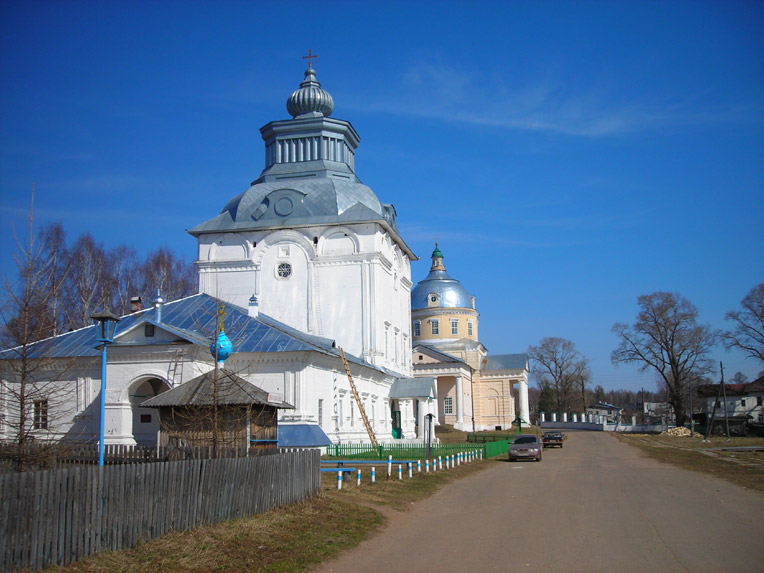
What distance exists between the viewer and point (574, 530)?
490 inches

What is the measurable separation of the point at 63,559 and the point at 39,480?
1004 millimetres

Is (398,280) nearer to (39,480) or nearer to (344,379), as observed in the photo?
(344,379)

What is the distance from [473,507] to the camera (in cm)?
1569

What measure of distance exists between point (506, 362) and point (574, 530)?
65391 mm

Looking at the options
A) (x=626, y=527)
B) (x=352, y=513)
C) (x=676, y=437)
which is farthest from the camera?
(x=676, y=437)

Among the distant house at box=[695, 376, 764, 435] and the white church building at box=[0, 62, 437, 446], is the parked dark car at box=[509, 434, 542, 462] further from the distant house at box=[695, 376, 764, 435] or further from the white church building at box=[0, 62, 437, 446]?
the distant house at box=[695, 376, 764, 435]

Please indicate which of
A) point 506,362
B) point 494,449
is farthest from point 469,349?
point 494,449

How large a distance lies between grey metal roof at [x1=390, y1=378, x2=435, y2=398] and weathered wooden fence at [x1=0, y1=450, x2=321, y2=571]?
93.4 ft

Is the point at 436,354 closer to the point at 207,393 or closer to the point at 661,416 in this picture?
the point at 661,416

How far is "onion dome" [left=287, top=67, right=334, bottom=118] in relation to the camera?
45.6m

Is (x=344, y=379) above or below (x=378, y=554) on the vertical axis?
above

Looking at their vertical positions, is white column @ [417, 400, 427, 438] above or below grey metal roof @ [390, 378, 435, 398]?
below

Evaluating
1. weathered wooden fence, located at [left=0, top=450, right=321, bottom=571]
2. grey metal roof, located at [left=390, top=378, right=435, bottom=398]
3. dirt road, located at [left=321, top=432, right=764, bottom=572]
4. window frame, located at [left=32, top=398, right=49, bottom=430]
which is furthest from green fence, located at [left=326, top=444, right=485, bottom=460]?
weathered wooden fence, located at [left=0, top=450, right=321, bottom=571]

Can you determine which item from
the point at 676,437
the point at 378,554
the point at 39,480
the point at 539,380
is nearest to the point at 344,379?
the point at 378,554
